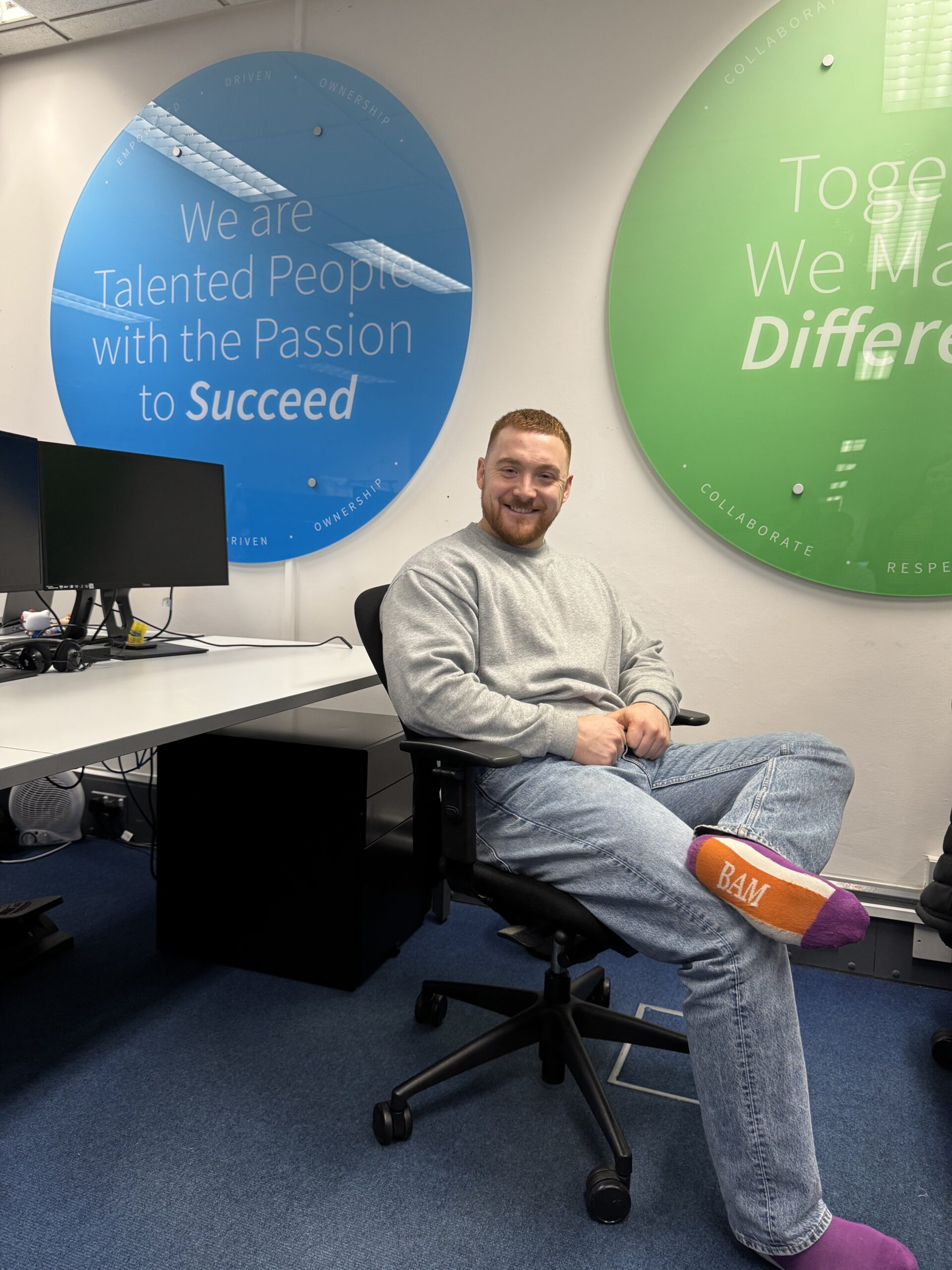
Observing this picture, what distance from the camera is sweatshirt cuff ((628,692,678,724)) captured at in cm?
176

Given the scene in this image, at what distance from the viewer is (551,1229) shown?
133cm

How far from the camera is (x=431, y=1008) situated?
1.87 meters

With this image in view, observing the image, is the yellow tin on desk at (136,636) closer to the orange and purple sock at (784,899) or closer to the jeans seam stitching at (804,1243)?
the orange and purple sock at (784,899)

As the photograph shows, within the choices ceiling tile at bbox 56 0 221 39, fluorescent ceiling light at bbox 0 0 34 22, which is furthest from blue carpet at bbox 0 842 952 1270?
fluorescent ceiling light at bbox 0 0 34 22

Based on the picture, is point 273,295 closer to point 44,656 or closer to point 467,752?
point 44,656

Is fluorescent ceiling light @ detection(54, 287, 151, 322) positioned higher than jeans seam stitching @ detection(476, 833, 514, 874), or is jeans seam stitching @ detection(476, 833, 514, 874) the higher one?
fluorescent ceiling light @ detection(54, 287, 151, 322)

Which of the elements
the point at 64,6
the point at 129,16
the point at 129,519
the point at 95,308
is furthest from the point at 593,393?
the point at 64,6

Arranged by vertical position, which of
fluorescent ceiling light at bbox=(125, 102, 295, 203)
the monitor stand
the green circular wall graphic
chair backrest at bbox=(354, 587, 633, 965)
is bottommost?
chair backrest at bbox=(354, 587, 633, 965)

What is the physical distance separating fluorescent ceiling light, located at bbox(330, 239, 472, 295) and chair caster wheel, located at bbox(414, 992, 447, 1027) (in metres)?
1.89

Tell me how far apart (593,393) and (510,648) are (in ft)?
3.27

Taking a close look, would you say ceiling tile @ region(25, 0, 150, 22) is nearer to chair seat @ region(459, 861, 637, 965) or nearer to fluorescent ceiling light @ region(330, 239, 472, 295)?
fluorescent ceiling light @ region(330, 239, 472, 295)

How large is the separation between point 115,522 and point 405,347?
969 millimetres

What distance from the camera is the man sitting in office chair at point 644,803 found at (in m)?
1.19

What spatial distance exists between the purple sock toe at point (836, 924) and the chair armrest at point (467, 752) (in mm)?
495
